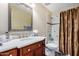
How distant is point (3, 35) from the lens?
1.81 meters

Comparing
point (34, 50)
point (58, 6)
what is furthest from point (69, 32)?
point (34, 50)

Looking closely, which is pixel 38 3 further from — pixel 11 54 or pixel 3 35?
pixel 11 54

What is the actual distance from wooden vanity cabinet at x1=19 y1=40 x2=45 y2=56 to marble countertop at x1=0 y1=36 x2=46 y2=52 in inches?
1.8

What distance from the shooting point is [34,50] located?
1856 mm

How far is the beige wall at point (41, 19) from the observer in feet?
6.07

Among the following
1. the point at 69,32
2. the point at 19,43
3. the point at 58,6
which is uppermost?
the point at 58,6

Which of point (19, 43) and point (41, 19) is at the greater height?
point (41, 19)

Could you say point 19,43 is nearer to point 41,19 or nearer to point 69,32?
point 41,19

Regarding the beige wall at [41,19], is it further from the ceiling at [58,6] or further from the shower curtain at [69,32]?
the shower curtain at [69,32]

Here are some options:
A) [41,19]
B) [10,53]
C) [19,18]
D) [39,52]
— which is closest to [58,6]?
[41,19]

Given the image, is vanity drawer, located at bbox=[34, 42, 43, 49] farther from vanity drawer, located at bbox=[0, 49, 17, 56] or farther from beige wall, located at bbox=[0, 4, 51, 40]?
vanity drawer, located at bbox=[0, 49, 17, 56]

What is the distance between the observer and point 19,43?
1811 millimetres

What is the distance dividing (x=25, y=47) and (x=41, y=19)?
39 centimetres

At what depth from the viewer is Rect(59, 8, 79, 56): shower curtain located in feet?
5.99
